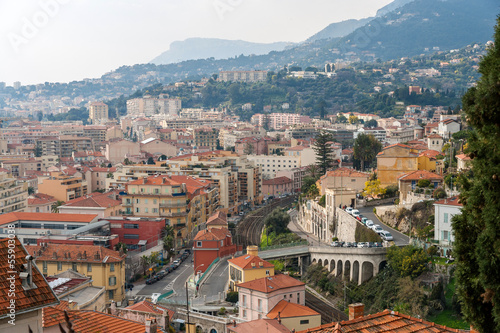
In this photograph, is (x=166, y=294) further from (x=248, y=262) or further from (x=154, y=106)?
(x=154, y=106)

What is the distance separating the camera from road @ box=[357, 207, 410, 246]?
1077 inches

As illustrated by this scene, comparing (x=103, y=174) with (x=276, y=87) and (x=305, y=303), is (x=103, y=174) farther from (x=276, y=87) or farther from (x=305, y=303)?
(x=276, y=87)

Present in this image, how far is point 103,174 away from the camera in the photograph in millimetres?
62156

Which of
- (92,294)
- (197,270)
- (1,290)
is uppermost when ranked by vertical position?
(1,290)

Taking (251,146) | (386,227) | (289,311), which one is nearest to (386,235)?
(386,227)

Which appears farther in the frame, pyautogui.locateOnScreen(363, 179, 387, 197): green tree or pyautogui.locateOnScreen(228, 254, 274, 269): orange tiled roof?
pyautogui.locateOnScreen(363, 179, 387, 197): green tree

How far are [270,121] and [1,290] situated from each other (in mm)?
117610

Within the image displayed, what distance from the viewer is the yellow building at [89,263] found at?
29203mm

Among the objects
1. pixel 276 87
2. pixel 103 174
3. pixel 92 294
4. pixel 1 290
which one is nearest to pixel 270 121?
pixel 276 87

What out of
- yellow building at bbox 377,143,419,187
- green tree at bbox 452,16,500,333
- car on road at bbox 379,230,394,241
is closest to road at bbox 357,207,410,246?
car on road at bbox 379,230,394,241

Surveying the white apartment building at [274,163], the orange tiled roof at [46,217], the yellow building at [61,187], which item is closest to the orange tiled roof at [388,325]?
the orange tiled roof at [46,217]

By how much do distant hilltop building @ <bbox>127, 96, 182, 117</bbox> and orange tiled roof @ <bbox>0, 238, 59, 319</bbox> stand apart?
139919 mm

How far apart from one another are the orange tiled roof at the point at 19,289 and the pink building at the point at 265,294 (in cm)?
1749

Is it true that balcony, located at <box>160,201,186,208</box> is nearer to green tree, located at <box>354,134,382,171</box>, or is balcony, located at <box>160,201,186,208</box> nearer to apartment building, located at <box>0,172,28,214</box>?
apartment building, located at <box>0,172,28,214</box>
